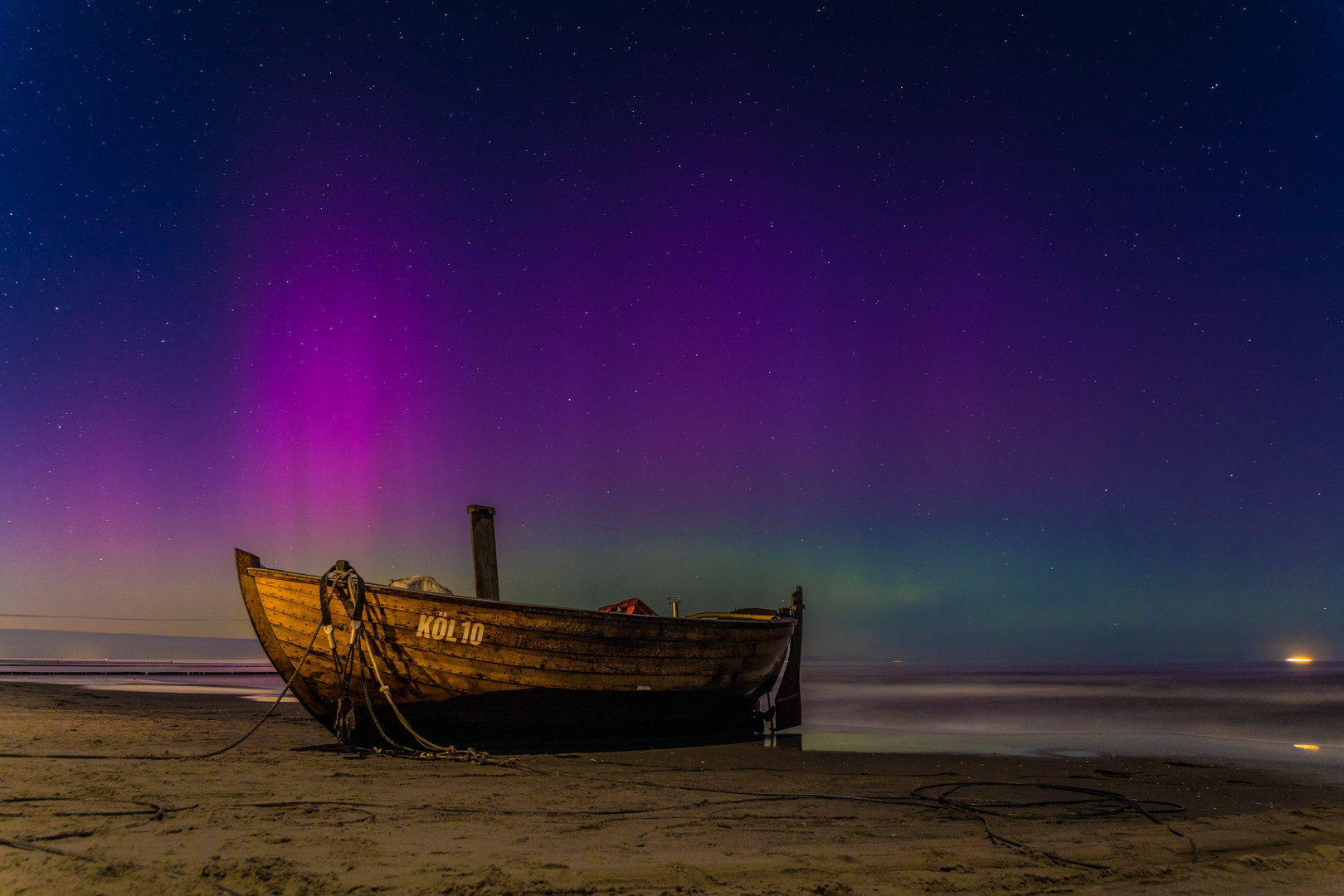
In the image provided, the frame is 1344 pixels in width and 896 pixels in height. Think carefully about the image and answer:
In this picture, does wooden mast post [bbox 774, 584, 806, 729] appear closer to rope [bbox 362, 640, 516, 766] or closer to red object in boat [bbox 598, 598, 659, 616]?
red object in boat [bbox 598, 598, 659, 616]

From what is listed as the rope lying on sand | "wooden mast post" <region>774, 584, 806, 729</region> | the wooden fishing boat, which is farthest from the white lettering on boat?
"wooden mast post" <region>774, 584, 806, 729</region>

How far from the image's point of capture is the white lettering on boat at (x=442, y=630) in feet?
31.4

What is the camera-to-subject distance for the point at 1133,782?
8.49 m

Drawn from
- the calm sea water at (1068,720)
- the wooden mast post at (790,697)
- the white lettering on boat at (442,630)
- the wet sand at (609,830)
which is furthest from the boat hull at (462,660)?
the wooden mast post at (790,697)

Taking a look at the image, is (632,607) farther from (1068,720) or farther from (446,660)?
(1068,720)

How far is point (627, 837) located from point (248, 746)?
714 cm

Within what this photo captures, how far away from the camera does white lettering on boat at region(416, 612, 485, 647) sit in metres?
9.59

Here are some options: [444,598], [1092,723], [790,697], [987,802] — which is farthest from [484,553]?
[1092,723]

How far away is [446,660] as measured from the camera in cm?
963

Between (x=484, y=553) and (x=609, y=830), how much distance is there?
735 cm

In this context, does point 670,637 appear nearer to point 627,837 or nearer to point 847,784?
point 847,784

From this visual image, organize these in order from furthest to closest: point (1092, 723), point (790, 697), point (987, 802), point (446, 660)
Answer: point (1092, 723), point (790, 697), point (446, 660), point (987, 802)

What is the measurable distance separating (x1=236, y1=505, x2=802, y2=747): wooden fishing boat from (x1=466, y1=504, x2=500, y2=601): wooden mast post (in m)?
2.26

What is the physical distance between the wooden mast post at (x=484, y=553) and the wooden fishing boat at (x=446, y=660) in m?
2.26
